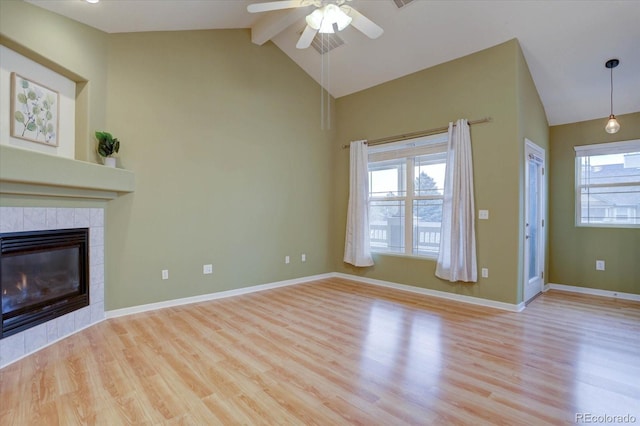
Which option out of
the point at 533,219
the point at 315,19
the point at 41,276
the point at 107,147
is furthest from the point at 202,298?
the point at 533,219

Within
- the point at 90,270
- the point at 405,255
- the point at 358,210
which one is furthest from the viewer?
the point at 358,210

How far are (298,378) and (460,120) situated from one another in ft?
12.2

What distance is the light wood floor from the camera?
6.25 ft

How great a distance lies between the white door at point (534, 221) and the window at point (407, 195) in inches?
42.0

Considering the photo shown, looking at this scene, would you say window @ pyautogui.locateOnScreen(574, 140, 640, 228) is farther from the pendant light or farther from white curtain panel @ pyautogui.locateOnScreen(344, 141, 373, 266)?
white curtain panel @ pyautogui.locateOnScreen(344, 141, 373, 266)

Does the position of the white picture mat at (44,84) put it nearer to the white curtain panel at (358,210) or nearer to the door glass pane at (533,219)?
the white curtain panel at (358,210)

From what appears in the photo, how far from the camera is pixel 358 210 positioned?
5.35 meters

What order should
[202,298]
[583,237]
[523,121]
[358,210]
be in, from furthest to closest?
[358,210]
[583,237]
[202,298]
[523,121]

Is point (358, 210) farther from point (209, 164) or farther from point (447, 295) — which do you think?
point (209, 164)

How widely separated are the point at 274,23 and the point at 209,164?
203 cm

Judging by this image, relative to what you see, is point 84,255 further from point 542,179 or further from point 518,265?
point 542,179

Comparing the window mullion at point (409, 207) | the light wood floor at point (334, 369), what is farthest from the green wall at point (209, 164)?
the window mullion at point (409, 207)

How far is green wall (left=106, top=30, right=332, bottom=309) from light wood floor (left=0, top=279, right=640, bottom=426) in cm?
72

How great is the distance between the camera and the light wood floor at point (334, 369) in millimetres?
1906
